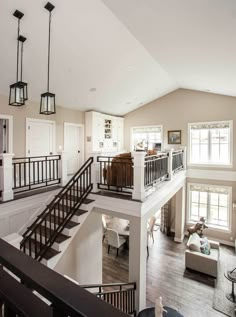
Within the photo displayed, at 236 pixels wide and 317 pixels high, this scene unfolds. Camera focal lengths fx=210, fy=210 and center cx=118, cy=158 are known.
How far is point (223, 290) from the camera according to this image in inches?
207

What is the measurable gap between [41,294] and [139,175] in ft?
11.0

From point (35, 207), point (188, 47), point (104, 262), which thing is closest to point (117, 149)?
point (104, 262)

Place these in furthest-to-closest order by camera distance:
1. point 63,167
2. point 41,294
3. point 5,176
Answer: point 63,167 < point 5,176 < point 41,294

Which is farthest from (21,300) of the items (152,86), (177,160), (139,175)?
(152,86)

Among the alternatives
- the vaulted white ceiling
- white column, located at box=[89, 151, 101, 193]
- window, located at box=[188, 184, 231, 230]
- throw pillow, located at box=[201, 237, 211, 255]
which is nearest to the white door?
the vaulted white ceiling

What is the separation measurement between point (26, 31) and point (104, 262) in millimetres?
6163

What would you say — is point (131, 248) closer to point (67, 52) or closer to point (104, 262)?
point (104, 262)

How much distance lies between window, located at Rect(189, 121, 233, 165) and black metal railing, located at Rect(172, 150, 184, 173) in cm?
55

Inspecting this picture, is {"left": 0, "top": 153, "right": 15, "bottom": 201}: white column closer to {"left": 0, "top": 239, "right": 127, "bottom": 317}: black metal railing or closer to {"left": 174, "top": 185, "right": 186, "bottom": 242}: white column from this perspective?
{"left": 0, "top": 239, "right": 127, "bottom": 317}: black metal railing

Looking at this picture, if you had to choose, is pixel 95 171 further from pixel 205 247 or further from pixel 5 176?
pixel 205 247

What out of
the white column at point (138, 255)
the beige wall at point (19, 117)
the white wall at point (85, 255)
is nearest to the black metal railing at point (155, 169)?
the white column at point (138, 255)

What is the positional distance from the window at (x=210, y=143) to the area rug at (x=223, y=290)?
125 inches

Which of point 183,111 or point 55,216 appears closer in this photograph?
point 55,216

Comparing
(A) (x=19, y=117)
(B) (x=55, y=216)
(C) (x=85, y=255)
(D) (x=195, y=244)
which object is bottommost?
(D) (x=195, y=244)
